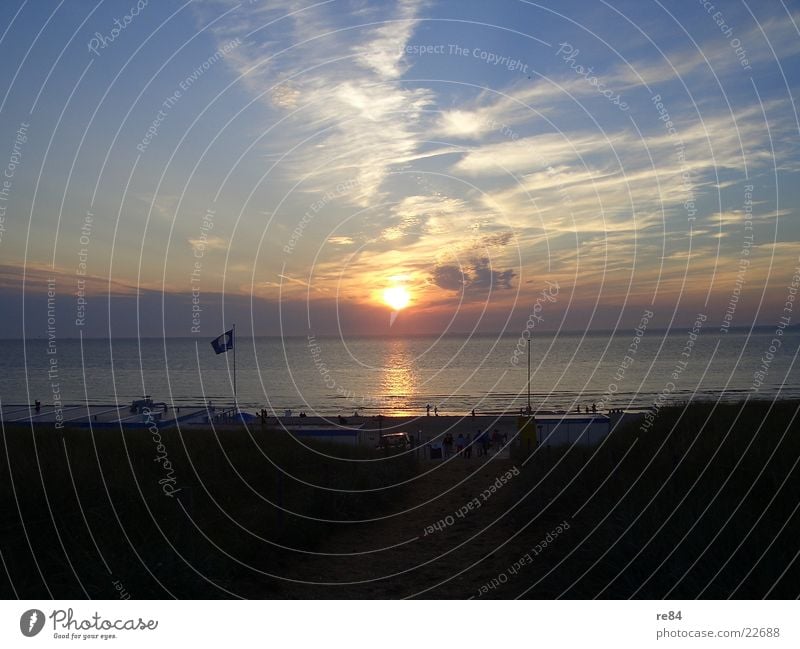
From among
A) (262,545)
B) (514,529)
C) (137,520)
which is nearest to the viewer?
(137,520)

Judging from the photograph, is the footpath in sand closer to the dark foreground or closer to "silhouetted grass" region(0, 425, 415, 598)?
the dark foreground

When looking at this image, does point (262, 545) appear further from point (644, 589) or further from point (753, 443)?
point (753, 443)

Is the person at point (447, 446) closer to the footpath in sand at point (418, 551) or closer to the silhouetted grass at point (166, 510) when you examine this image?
the silhouetted grass at point (166, 510)

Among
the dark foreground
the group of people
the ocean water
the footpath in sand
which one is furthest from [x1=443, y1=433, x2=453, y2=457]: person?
the ocean water

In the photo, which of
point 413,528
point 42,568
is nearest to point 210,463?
point 413,528

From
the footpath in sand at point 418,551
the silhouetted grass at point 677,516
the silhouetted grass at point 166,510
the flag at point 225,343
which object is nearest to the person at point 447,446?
the flag at point 225,343

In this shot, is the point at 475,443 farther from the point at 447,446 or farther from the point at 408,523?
the point at 408,523
